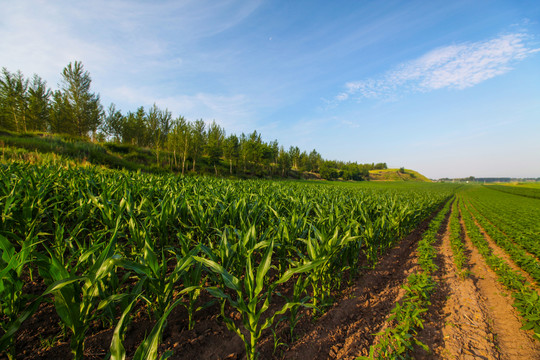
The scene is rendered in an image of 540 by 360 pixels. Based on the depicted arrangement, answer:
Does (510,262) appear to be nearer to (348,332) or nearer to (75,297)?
(348,332)

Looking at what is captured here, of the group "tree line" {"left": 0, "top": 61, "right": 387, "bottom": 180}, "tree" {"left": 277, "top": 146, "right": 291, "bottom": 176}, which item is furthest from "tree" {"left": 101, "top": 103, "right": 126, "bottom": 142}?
"tree" {"left": 277, "top": 146, "right": 291, "bottom": 176}

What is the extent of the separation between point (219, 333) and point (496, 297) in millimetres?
4994

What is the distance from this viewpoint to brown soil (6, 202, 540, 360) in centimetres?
196

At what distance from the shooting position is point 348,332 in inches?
94.9

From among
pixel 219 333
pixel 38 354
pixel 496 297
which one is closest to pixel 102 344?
pixel 38 354

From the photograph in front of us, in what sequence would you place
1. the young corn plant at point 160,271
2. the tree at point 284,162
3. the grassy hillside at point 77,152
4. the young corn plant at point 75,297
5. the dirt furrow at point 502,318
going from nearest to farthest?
the young corn plant at point 75,297 < the young corn plant at point 160,271 < the dirt furrow at point 502,318 < the grassy hillside at point 77,152 < the tree at point 284,162

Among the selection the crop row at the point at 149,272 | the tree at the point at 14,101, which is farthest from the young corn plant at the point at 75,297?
the tree at the point at 14,101

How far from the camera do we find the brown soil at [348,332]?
6.44 feet

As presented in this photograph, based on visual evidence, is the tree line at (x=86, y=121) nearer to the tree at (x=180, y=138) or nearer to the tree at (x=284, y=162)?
the tree at (x=180, y=138)

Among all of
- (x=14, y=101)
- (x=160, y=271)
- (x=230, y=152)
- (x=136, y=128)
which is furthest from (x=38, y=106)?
(x=160, y=271)

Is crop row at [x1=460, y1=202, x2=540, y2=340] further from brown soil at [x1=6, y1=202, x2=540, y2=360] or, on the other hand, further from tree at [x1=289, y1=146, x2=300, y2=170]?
tree at [x1=289, y1=146, x2=300, y2=170]

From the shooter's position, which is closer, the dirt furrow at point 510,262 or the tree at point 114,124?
the dirt furrow at point 510,262

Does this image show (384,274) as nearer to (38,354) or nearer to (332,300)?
(332,300)

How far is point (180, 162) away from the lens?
1210 inches
